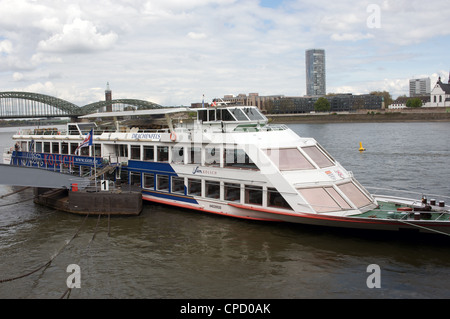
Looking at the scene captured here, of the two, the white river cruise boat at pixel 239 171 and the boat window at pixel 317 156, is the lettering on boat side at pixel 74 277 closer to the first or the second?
the white river cruise boat at pixel 239 171

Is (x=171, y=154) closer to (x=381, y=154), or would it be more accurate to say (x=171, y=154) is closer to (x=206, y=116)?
(x=206, y=116)

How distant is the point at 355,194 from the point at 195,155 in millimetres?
7808

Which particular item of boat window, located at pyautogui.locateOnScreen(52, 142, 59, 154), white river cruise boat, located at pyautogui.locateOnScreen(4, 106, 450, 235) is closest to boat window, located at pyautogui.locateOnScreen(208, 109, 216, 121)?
white river cruise boat, located at pyautogui.locateOnScreen(4, 106, 450, 235)

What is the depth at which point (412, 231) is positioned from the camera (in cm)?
1507

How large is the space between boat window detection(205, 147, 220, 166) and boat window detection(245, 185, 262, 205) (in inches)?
93.2

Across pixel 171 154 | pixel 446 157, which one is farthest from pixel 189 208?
pixel 446 157

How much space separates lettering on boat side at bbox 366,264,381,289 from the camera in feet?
40.4

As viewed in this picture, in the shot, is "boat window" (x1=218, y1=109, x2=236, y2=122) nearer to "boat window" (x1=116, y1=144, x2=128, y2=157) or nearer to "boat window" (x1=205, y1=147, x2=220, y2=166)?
"boat window" (x1=205, y1=147, x2=220, y2=166)

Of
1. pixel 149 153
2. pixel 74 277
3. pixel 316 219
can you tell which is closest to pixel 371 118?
pixel 149 153

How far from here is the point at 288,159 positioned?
17000 millimetres

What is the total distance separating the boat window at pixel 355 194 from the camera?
16.3m

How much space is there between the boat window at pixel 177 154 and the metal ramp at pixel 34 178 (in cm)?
475
